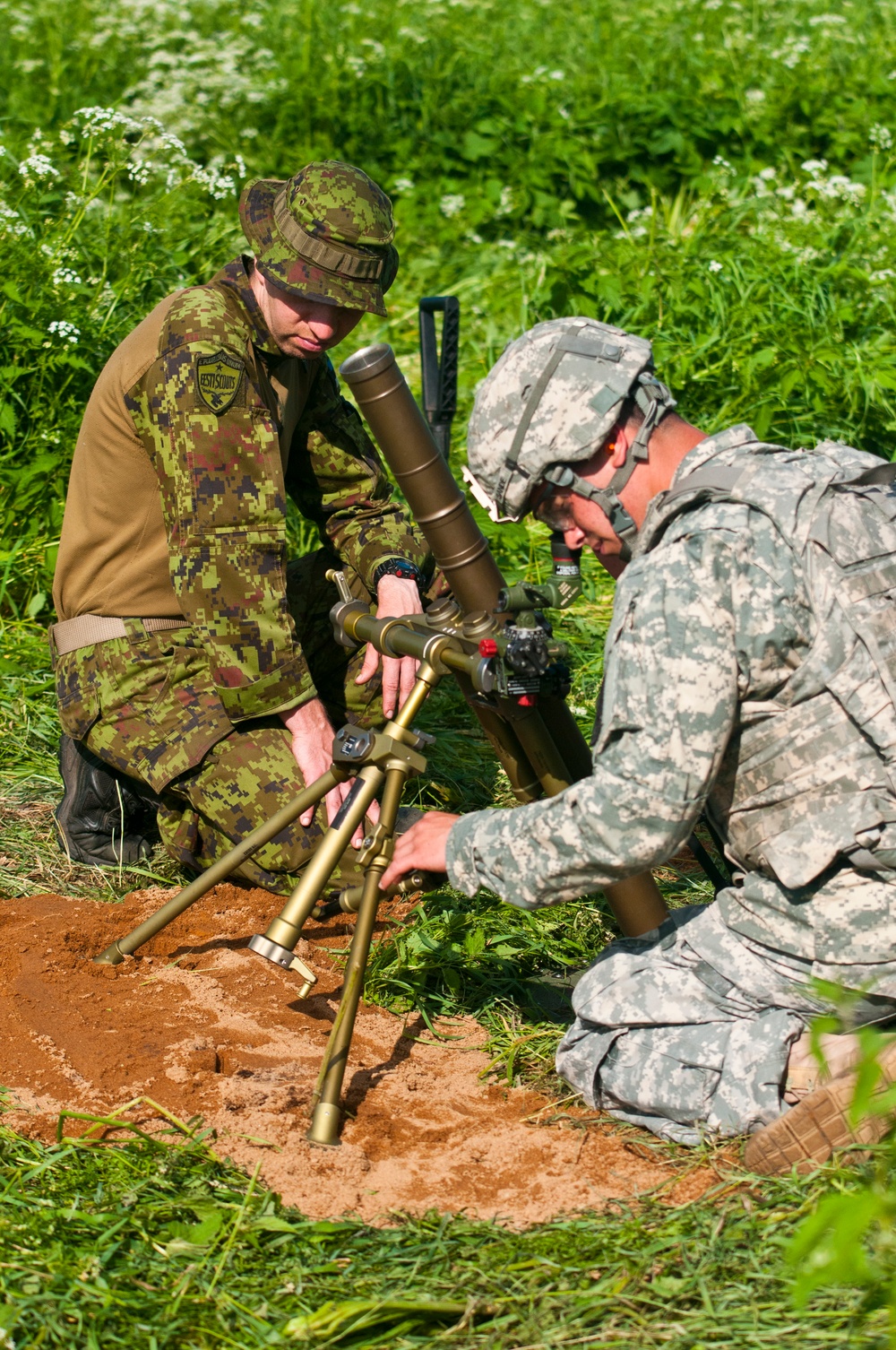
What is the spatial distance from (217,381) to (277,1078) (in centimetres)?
184

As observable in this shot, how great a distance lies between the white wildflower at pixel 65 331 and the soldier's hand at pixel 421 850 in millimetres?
3103

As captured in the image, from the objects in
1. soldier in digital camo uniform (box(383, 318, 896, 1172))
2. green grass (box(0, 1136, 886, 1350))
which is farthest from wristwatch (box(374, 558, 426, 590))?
green grass (box(0, 1136, 886, 1350))

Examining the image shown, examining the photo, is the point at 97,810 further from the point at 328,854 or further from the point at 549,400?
the point at 549,400

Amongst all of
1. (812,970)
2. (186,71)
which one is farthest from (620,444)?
(186,71)

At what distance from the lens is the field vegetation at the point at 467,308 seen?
7.45 feet

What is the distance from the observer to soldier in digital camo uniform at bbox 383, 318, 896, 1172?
244cm

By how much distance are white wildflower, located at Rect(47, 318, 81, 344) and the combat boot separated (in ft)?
12.9

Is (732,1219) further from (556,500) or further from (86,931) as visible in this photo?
(86,931)

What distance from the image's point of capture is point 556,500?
2.77m

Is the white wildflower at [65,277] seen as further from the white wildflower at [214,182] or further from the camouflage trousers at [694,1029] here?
the camouflage trousers at [694,1029]

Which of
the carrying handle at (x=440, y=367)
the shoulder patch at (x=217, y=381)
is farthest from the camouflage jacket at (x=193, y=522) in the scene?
the carrying handle at (x=440, y=367)

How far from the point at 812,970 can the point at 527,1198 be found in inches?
27.9

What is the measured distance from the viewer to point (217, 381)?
3758mm

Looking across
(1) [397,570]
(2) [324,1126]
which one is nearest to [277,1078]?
(2) [324,1126]
